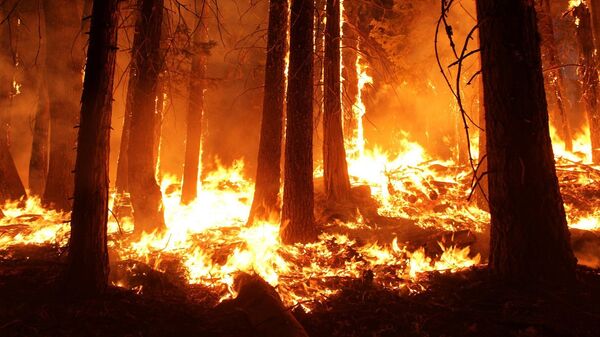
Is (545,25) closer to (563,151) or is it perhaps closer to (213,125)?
(563,151)

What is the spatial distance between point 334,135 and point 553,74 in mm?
10793

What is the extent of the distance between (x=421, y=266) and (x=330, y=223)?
394 cm

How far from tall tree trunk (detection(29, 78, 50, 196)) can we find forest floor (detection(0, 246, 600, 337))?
34.3 feet

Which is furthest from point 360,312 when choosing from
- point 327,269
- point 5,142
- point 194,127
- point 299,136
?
point 5,142

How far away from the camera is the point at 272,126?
10.0 metres

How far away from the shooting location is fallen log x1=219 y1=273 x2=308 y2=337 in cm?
432

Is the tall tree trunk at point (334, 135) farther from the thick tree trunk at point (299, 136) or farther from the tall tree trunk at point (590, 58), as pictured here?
the tall tree trunk at point (590, 58)

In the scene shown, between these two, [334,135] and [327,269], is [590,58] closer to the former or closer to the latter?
[334,135]

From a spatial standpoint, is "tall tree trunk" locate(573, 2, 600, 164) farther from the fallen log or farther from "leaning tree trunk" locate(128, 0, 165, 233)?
"leaning tree trunk" locate(128, 0, 165, 233)

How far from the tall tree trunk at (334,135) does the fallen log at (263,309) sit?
245 inches

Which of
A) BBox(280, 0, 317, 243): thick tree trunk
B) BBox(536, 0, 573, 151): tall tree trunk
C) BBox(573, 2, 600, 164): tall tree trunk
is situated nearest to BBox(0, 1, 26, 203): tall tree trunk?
BBox(280, 0, 317, 243): thick tree trunk

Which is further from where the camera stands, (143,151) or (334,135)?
(334,135)

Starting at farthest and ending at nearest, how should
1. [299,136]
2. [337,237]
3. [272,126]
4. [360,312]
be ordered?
1. [272,126]
2. [337,237]
3. [299,136]
4. [360,312]

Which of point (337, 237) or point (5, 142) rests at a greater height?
point (5, 142)
